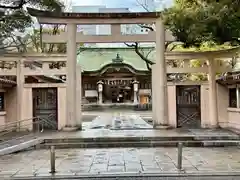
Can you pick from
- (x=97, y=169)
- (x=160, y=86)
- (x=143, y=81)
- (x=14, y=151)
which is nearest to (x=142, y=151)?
(x=97, y=169)

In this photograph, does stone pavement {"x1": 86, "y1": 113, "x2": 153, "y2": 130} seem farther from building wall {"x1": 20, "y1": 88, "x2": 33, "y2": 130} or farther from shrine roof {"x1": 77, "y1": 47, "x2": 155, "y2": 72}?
shrine roof {"x1": 77, "y1": 47, "x2": 155, "y2": 72}

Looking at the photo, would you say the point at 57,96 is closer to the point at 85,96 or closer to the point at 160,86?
the point at 160,86

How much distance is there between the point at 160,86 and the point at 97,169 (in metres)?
8.44

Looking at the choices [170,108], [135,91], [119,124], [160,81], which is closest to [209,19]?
[160,81]

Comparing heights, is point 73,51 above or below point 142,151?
above

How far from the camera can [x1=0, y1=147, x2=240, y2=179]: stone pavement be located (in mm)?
9125

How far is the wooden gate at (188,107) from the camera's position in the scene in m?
17.6

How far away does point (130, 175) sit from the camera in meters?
8.59

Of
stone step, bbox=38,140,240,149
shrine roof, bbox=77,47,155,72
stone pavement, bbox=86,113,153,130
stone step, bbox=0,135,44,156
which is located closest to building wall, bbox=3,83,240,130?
stone pavement, bbox=86,113,153,130

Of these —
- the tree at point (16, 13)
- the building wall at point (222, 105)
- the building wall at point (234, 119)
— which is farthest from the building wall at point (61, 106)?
the building wall at point (234, 119)

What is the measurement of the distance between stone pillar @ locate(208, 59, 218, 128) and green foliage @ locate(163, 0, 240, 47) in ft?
16.4

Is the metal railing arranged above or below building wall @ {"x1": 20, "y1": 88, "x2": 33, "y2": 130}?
below

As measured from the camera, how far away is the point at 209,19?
10414mm

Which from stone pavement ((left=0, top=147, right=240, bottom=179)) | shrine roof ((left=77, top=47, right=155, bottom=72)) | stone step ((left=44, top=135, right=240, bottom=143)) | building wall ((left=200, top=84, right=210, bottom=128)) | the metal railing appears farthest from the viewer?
shrine roof ((left=77, top=47, right=155, bottom=72))
